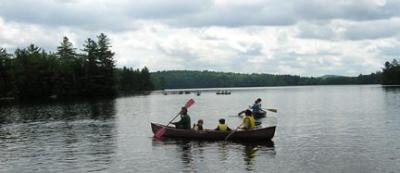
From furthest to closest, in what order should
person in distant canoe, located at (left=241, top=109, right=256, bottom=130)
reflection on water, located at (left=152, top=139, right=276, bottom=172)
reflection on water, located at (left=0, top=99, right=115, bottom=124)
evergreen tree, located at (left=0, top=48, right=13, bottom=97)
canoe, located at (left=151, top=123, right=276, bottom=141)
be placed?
1. evergreen tree, located at (left=0, top=48, right=13, bottom=97)
2. reflection on water, located at (left=0, top=99, right=115, bottom=124)
3. person in distant canoe, located at (left=241, top=109, right=256, bottom=130)
4. canoe, located at (left=151, top=123, right=276, bottom=141)
5. reflection on water, located at (left=152, top=139, right=276, bottom=172)

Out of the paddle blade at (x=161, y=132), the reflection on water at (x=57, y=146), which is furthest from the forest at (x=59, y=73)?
the paddle blade at (x=161, y=132)

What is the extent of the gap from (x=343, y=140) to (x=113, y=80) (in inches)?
4462

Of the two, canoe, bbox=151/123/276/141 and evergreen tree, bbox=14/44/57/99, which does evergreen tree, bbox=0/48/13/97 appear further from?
canoe, bbox=151/123/276/141

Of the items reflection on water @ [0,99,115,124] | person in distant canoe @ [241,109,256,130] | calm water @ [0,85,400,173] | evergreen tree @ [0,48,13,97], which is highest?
evergreen tree @ [0,48,13,97]

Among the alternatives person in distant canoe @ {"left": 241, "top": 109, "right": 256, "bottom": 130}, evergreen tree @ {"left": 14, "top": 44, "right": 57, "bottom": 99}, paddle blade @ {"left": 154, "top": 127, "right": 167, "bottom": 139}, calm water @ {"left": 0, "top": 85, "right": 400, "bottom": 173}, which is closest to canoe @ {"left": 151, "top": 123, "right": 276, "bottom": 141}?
calm water @ {"left": 0, "top": 85, "right": 400, "bottom": 173}

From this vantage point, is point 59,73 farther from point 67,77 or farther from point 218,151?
point 218,151

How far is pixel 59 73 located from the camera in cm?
13350

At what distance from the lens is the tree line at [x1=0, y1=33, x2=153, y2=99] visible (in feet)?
418

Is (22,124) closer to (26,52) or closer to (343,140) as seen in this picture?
(343,140)

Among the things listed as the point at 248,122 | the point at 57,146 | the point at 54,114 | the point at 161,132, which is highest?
the point at 248,122

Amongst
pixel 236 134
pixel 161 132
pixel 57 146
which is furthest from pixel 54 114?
pixel 236 134

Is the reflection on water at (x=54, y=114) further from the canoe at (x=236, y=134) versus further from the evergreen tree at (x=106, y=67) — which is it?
the evergreen tree at (x=106, y=67)

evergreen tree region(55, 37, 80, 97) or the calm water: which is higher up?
evergreen tree region(55, 37, 80, 97)

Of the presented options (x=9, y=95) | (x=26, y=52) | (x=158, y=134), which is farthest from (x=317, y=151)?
(x=26, y=52)
